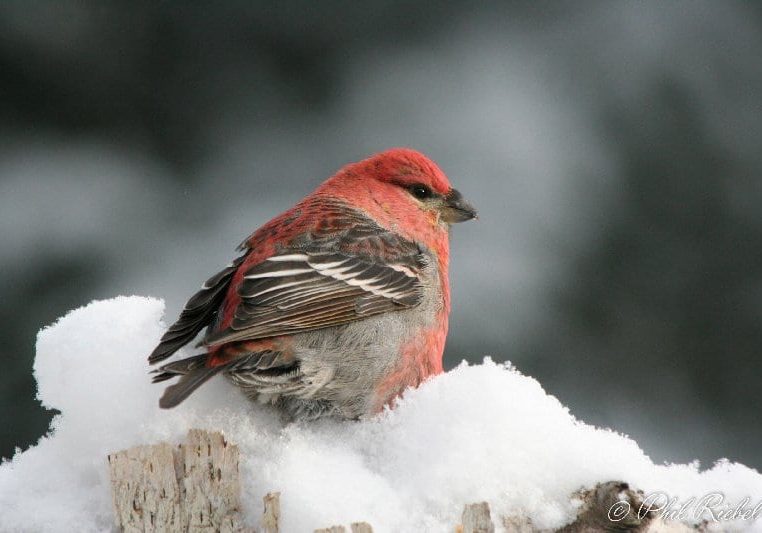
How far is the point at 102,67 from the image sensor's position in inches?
185

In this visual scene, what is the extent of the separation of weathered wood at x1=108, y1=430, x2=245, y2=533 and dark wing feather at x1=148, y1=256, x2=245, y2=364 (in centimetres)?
55

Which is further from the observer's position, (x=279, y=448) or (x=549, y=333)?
(x=549, y=333)

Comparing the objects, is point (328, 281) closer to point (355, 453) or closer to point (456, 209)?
point (355, 453)

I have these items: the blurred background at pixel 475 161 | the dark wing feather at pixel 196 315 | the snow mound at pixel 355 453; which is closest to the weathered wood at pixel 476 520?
the snow mound at pixel 355 453

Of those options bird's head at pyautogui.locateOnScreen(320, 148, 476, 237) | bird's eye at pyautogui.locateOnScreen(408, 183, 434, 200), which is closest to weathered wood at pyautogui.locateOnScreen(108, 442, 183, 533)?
bird's head at pyautogui.locateOnScreen(320, 148, 476, 237)

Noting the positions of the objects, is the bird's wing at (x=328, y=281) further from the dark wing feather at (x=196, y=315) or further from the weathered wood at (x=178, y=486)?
the weathered wood at (x=178, y=486)

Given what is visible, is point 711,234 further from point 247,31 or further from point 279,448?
point 279,448

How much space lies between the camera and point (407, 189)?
3674 mm

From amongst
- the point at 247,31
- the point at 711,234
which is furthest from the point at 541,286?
the point at 247,31

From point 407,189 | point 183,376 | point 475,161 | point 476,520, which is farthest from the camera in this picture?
point 475,161

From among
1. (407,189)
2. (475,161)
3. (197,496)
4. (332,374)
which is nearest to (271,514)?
(197,496)

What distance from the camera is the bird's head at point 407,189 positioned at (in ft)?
12.0

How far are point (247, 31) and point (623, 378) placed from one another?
8.50 ft

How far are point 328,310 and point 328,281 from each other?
0.13 meters
